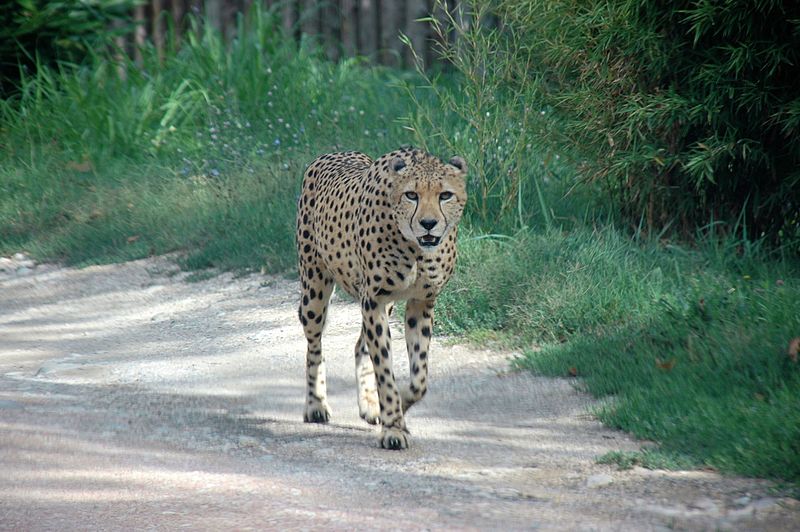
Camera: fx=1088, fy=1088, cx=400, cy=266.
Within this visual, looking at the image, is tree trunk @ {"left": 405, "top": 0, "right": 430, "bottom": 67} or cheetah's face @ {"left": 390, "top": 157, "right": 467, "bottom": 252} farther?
tree trunk @ {"left": 405, "top": 0, "right": 430, "bottom": 67}

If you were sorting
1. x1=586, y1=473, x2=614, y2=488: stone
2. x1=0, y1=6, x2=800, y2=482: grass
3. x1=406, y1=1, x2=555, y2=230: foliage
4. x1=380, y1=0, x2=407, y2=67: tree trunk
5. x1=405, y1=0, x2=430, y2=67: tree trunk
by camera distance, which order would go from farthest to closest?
1. x1=380, y1=0, x2=407, y2=67: tree trunk
2. x1=405, y1=0, x2=430, y2=67: tree trunk
3. x1=406, y1=1, x2=555, y2=230: foliage
4. x1=0, y1=6, x2=800, y2=482: grass
5. x1=586, y1=473, x2=614, y2=488: stone

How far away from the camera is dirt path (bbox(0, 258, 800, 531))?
3.65 metres

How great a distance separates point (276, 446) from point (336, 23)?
959 cm

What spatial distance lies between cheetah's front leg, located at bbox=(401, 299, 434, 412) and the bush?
8.25 feet

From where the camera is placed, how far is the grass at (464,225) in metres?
5.02

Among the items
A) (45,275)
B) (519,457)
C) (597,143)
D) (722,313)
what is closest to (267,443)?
(519,457)

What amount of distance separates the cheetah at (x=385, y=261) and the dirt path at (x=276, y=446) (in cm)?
20

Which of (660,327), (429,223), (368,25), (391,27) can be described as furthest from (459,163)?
(368,25)

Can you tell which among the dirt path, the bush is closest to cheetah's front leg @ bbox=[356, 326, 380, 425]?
the dirt path

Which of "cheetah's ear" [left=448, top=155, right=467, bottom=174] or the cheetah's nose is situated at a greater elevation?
"cheetah's ear" [left=448, top=155, right=467, bottom=174]

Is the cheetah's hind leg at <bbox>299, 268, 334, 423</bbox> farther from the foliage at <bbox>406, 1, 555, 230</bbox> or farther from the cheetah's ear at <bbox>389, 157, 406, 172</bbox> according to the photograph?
the foliage at <bbox>406, 1, 555, 230</bbox>

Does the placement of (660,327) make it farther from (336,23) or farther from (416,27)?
(336,23)

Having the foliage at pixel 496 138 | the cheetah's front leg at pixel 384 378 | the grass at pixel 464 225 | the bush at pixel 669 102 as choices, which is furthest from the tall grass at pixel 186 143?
the cheetah's front leg at pixel 384 378

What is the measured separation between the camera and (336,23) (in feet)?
44.4
